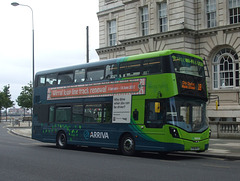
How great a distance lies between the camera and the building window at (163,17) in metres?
31.0

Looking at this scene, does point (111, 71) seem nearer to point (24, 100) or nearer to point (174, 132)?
point (174, 132)

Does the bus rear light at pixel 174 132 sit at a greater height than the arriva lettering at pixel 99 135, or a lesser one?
greater

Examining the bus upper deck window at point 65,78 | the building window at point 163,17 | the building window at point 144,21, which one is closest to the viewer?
the bus upper deck window at point 65,78

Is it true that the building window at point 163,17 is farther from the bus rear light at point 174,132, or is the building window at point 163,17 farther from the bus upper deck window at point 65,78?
the bus rear light at point 174,132

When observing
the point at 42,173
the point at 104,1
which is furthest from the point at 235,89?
the point at 42,173

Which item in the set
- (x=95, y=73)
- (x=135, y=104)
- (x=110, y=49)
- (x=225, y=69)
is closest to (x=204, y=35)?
(x=225, y=69)

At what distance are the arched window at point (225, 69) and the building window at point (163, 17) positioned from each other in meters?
4.65

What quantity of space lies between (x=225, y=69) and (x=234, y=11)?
4160 mm

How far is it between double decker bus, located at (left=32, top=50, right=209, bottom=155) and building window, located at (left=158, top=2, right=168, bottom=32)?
508 inches

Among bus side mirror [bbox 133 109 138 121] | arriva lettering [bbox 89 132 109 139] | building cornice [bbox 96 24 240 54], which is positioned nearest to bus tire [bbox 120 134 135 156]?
bus side mirror [bbox 133 109 138 121]

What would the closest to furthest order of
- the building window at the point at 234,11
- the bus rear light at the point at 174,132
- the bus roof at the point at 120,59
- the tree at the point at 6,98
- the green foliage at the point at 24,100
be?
the bus rear light at the point at 174,132 < the bus roof at the point at 120,59 < the building window at the point at 234,11 < the green foliage at the point at 24,100 < the tree at the point at 6,98

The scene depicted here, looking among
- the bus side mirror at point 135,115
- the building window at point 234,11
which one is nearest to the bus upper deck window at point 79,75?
the bus side mirror at point 135,115

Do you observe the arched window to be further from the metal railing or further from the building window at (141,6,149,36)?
the building window at (141,6,149,36)

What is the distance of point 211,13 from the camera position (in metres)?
29.5
